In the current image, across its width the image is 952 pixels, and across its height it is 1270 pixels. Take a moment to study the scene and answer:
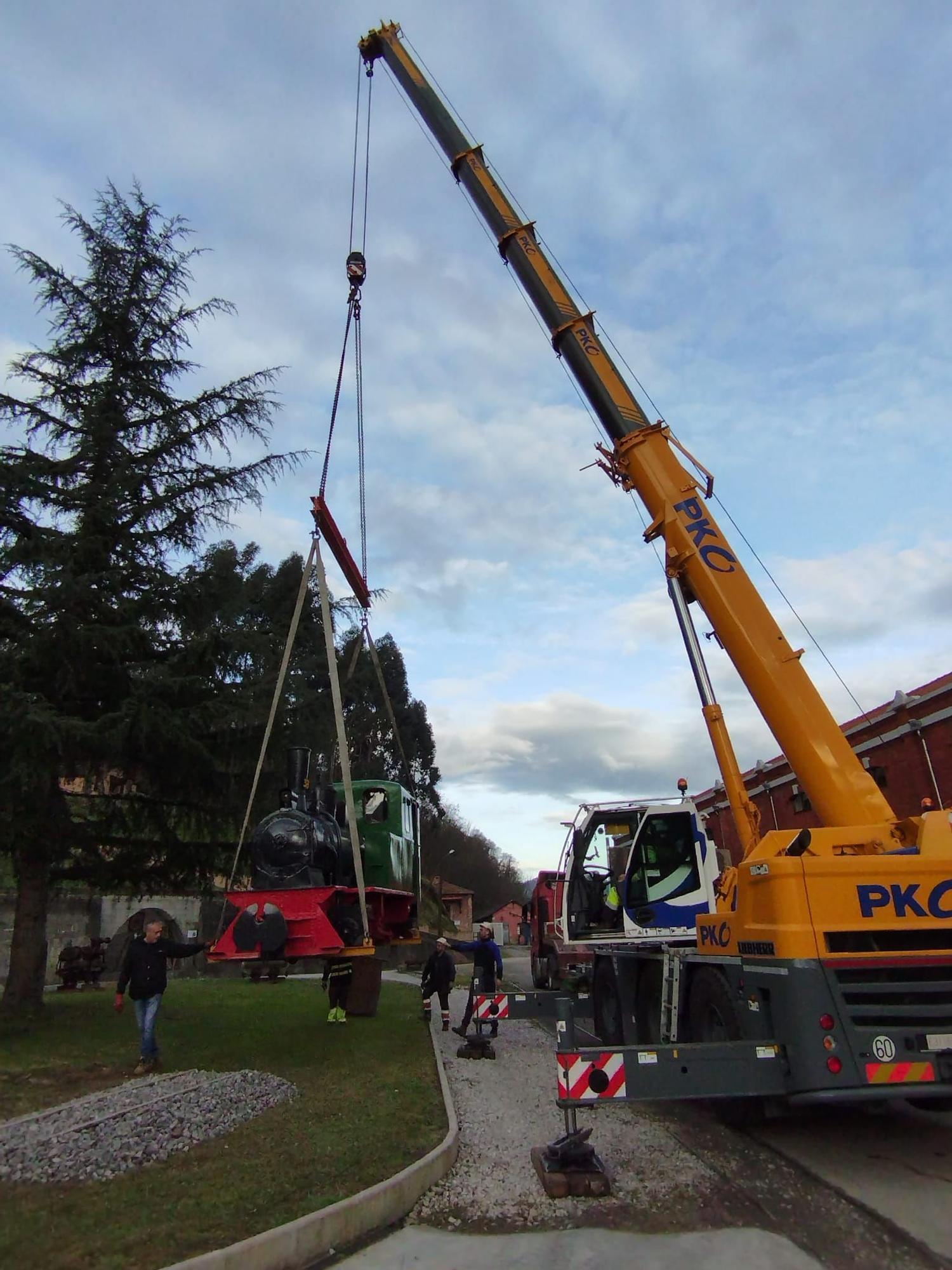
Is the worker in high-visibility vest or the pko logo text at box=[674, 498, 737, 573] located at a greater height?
the pko logo text at box=[674, 498, 737, 573]

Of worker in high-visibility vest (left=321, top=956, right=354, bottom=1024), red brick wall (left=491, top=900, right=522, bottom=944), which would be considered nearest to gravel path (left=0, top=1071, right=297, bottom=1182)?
worker in high-visibility vest (left=321, top=956, right=354, bottom=1024)

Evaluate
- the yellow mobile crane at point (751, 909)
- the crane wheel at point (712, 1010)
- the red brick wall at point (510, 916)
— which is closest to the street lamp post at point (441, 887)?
the red brick wall at point (510, 916)

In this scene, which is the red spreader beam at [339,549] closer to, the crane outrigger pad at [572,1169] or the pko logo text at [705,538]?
the pko logo text at [705,538]

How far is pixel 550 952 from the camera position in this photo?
61.4 feet

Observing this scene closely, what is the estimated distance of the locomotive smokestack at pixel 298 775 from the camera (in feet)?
33.4

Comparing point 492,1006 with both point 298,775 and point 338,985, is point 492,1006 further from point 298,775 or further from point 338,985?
point 338,985

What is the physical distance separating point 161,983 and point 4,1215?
417cm

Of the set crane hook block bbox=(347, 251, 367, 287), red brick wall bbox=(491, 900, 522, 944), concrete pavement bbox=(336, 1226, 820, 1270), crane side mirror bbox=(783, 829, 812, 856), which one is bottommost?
concrete pavement bbox=(336, 1226, 820, 1270)

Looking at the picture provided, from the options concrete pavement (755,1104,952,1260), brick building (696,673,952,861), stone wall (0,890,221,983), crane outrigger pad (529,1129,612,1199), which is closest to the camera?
concrete pavement (755,1104,952,1260)

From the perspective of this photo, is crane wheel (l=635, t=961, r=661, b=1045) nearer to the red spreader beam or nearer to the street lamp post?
the red spreader beam

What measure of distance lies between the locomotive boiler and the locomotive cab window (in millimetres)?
13

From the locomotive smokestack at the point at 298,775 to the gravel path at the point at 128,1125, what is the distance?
10.8 feet

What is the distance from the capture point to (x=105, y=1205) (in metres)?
4.51

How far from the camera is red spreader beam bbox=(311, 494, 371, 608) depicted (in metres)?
8.92
